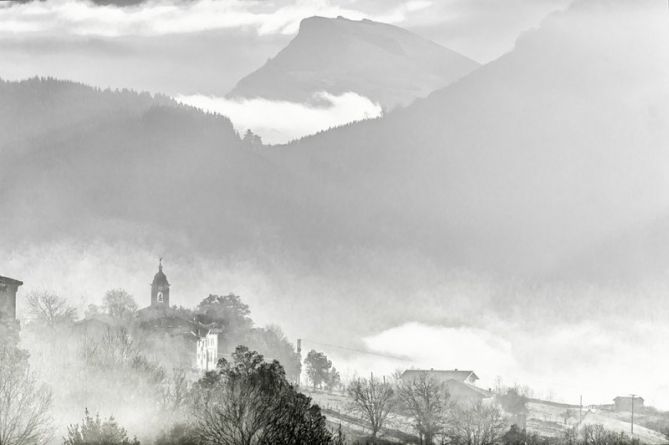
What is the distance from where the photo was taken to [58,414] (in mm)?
130125

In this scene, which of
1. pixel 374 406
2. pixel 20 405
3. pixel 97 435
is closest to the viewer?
pixel 97 435

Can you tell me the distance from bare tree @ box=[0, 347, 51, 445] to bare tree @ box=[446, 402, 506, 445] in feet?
207

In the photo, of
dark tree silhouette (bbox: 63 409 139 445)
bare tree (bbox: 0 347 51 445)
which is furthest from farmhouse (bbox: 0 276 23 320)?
dark tree silhouette (bbox: 63 409 139 445)

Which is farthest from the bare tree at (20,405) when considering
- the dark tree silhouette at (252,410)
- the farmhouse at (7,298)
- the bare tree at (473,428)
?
the bare tree at (473,428)

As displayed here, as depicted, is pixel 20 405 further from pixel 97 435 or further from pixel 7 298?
pixel 7 298

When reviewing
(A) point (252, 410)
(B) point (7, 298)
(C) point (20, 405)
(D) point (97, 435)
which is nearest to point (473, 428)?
(A) point (252, 410)

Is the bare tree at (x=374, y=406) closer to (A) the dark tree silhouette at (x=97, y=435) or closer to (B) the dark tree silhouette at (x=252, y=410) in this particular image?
(B) the dark tree silhouette at (x=252, y=410)

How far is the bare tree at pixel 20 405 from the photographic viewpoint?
115188 mm

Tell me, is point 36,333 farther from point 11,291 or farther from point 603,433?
point 603,433

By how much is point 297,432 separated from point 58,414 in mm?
22754

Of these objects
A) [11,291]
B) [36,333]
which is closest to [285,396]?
[11,291]

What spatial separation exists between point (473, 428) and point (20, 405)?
275 ft

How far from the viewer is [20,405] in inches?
4724

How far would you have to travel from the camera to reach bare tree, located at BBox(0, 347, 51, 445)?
115 meters
